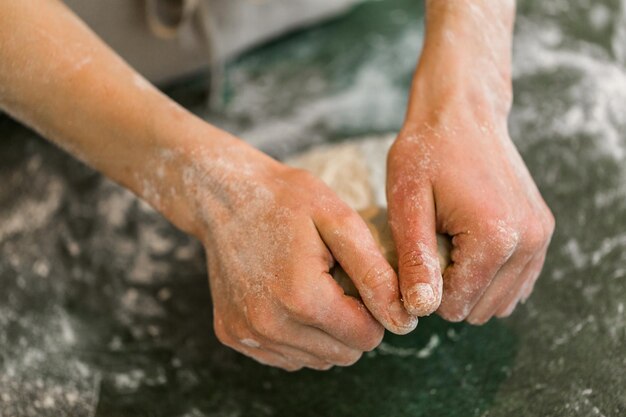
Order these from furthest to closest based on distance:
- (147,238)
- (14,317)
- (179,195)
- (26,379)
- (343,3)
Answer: (343,3)
(147,238)
(14,317)
(26,379)
(179,195)

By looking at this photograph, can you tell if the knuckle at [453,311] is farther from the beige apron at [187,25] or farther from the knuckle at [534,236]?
the beige apron at [187,25]

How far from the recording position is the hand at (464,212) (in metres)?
0.95

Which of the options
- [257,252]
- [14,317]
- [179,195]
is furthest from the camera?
[14,317]

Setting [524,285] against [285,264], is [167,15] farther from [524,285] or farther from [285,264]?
→ [524,285]

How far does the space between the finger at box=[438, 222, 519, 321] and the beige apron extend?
94cm

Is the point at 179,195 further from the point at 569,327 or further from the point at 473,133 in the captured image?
the point at 569,327

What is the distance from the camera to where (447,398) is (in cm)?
109

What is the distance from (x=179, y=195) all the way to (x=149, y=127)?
0.39 feet

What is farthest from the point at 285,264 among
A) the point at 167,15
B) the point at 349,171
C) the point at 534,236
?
the point at 167,15

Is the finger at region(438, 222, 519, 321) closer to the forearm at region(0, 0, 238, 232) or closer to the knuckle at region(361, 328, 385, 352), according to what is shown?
the knuckle at region(361, 328, 385, 352)

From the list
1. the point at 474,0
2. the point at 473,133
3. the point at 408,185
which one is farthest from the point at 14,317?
the point at 474,0

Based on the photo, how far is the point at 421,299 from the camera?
2.91 ft

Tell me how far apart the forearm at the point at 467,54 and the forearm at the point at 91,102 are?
352 mm

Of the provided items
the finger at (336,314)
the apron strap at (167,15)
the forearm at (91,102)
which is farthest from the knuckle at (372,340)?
the apron strap at (167,15)
